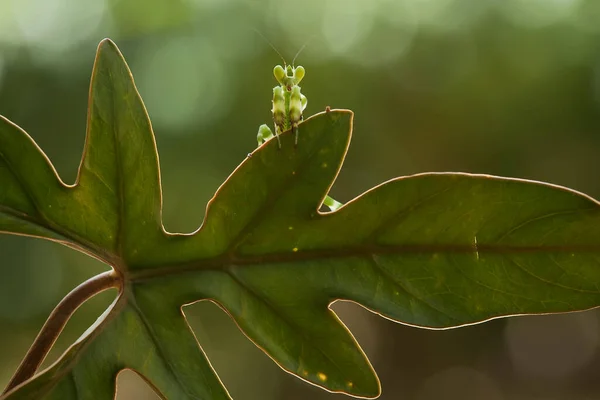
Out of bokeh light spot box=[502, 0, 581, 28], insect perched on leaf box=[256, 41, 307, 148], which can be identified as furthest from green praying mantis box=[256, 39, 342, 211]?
bokeh light spot box=[502, 0, 581, 28]

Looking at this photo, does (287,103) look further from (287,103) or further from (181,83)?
(181,83)

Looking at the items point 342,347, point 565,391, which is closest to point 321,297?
point 342,347

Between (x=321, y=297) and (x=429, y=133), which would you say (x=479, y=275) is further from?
(x=429, y=133)

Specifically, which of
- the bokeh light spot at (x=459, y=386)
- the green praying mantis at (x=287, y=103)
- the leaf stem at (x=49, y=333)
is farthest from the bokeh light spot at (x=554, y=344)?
the leaf stem at (x=49, y=333)

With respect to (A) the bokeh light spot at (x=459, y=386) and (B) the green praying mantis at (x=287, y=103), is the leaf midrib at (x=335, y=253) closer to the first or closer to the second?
(B) the green praying mantis at (x=287, y=103)

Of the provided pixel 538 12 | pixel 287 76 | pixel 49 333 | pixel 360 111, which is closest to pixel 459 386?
pixel 360 111

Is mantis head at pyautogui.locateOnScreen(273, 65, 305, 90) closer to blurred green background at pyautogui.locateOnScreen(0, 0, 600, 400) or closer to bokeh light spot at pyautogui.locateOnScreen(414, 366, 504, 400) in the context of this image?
blurred green background at pyautogui.locateOnScreen(0, 0, 600, 400)
